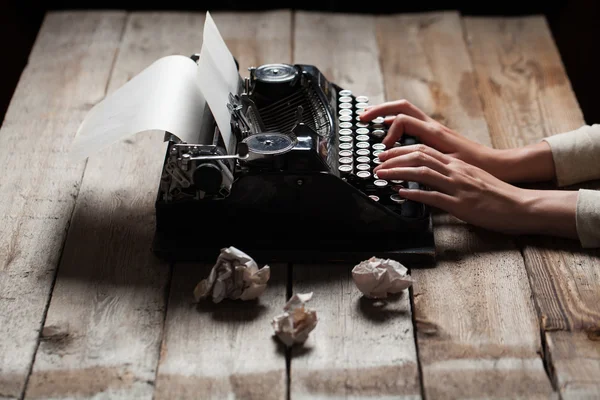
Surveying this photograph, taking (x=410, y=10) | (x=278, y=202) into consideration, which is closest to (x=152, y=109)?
(x=278, y=202)

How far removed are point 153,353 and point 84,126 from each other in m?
0.70

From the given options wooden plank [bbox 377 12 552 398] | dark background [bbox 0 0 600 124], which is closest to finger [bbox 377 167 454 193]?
wooden plank [bbox 377 12 552 398]

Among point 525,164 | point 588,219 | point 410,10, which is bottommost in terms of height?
point 588,219

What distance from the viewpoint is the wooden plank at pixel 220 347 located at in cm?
201

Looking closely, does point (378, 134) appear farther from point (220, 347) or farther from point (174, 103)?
point (220, 347)

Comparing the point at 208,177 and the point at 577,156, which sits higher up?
the point at 577,156

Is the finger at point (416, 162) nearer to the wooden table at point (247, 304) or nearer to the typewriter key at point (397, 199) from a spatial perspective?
the typewriter key at point (397, 199)

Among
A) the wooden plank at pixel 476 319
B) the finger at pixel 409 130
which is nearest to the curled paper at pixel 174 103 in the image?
the finger at pixel 409 130

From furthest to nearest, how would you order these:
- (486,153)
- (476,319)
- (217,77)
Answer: (486,153) < (217,77) < (476,319)

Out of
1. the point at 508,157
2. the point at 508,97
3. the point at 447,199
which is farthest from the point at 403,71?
the point at 447,199

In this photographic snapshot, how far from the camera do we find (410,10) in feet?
13.9

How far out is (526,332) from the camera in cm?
216

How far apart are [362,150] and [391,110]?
0.81ft

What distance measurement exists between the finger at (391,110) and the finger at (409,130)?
0.07 meters
